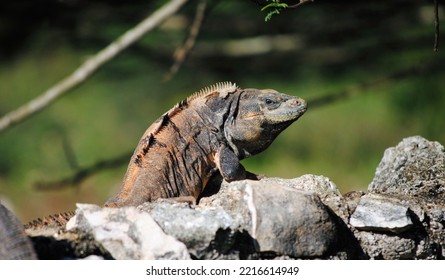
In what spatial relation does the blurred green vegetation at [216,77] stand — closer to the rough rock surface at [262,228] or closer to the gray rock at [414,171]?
the gray rock at [414,171]

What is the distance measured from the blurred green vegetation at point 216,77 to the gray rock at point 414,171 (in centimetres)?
480

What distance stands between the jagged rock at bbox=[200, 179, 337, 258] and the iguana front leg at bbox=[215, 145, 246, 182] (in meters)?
0.53

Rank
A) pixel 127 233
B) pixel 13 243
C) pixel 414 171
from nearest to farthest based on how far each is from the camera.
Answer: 1. pixel 13 243
2. pixel 127 233
3. pixel 414 171

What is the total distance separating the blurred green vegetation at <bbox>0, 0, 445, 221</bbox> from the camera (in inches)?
424

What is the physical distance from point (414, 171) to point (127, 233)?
6.00ft

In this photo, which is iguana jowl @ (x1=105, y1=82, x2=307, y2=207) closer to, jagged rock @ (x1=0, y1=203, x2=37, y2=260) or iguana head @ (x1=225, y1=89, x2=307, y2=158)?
iguana head @ (x1=225, y1=89, x2=307, y2=158)

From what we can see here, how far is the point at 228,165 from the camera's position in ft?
→ 17.4

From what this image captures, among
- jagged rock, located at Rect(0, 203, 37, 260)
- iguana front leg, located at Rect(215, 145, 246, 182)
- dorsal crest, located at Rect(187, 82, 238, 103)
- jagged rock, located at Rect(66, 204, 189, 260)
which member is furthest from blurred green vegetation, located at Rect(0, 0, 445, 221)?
jagged rock, located at Rect(0, 203, 37, 260)

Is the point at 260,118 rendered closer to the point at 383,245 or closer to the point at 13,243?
the point at 383,245

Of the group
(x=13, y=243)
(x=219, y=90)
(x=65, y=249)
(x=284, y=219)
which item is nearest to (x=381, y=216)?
(x=284, y=219)

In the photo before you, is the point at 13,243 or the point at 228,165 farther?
the point at 228,165

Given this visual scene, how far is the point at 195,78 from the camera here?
11.8m

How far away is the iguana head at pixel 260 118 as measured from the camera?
18.0ft

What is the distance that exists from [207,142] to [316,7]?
712 centimetres
